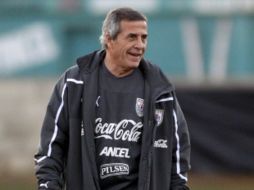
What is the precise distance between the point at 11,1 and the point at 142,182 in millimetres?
16455

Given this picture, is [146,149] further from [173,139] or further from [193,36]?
[193,36]

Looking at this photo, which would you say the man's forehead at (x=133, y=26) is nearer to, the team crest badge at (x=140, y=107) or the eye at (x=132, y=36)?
the eye at (x=132, y=36)

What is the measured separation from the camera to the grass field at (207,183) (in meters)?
14.4

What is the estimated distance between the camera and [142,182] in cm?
671

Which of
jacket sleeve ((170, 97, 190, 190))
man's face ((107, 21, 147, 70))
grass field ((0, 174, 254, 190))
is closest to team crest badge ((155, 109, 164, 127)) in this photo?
jacket sleeve ((170, 97, 190, 190))

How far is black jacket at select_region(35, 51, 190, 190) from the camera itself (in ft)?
22.0

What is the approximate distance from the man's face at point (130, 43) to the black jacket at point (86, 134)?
6.3 inches

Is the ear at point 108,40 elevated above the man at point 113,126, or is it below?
above

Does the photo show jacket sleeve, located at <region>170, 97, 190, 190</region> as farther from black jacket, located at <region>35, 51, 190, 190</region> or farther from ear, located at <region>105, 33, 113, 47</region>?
ear, located at <region>105, 33, 113, 47</region>

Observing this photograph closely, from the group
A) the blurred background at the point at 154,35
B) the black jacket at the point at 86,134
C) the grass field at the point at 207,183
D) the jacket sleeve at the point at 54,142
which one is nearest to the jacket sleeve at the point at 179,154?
the black jacket at the point at 86,134

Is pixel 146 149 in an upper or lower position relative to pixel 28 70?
upper

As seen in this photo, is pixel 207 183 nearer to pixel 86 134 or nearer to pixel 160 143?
pixel 160 143

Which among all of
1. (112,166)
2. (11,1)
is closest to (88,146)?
(112,166)

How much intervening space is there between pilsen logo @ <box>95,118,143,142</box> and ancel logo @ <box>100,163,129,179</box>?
0.52 ft
